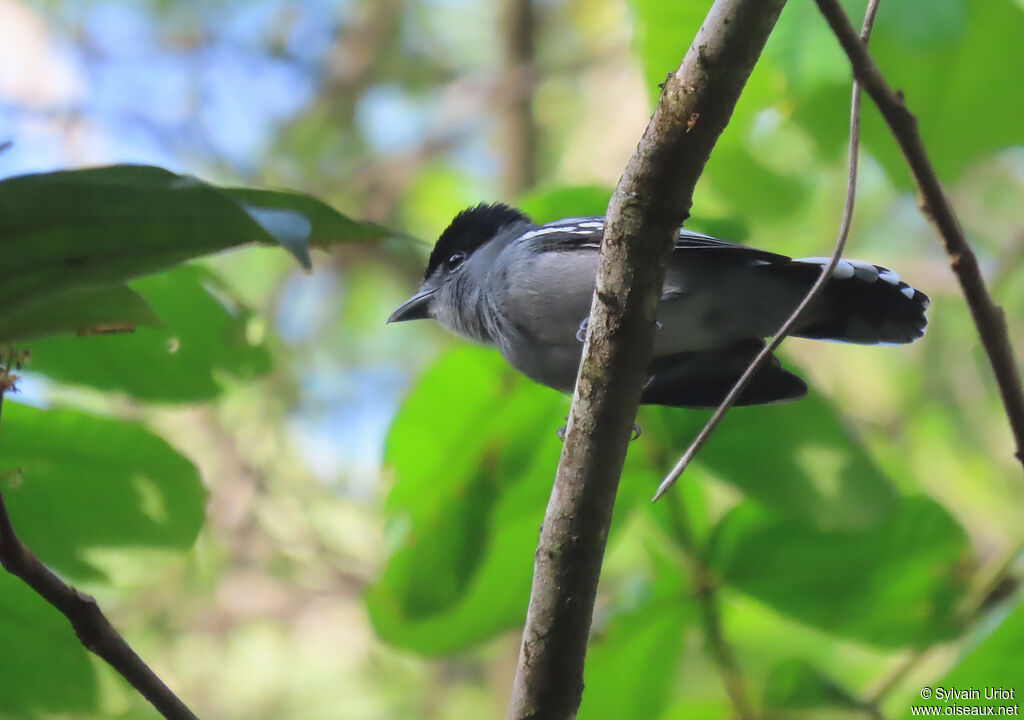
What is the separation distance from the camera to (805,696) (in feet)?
6.84

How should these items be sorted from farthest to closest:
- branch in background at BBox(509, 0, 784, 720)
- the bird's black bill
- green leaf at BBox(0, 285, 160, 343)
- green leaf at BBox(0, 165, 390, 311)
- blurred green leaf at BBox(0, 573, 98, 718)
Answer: the bird's black bill → blurred green leaf at BBox(0, 573, 98, 718) → branch in background at BBox(509, 0, 784, 720) → green leaf at BBox(0, 285, 160, 343) → green leaf at BBox(0, 165, 390, 311)

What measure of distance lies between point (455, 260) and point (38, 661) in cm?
190

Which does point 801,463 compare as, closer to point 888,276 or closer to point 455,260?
point 888,276

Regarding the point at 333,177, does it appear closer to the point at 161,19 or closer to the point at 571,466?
the point at 161,19

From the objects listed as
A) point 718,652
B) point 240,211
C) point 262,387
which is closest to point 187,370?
point 240,211

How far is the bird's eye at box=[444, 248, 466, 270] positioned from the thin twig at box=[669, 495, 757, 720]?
1.32 metres

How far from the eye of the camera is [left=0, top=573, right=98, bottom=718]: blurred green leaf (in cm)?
166

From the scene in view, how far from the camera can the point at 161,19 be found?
6410 mm

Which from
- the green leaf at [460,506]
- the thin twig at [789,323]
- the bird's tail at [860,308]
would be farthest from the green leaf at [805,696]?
the bird's tail at [860,308]

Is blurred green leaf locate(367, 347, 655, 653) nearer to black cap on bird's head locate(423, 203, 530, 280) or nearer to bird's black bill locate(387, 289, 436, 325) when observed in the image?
bird's black bill locate(387, 289, 436, 325)

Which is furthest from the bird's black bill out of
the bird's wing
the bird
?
the bird's wing

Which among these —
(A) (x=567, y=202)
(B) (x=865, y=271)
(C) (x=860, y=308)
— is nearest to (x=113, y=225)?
(A) (x=567, y=202)

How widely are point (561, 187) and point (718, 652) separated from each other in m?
1.18

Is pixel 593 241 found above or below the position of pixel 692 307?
above
